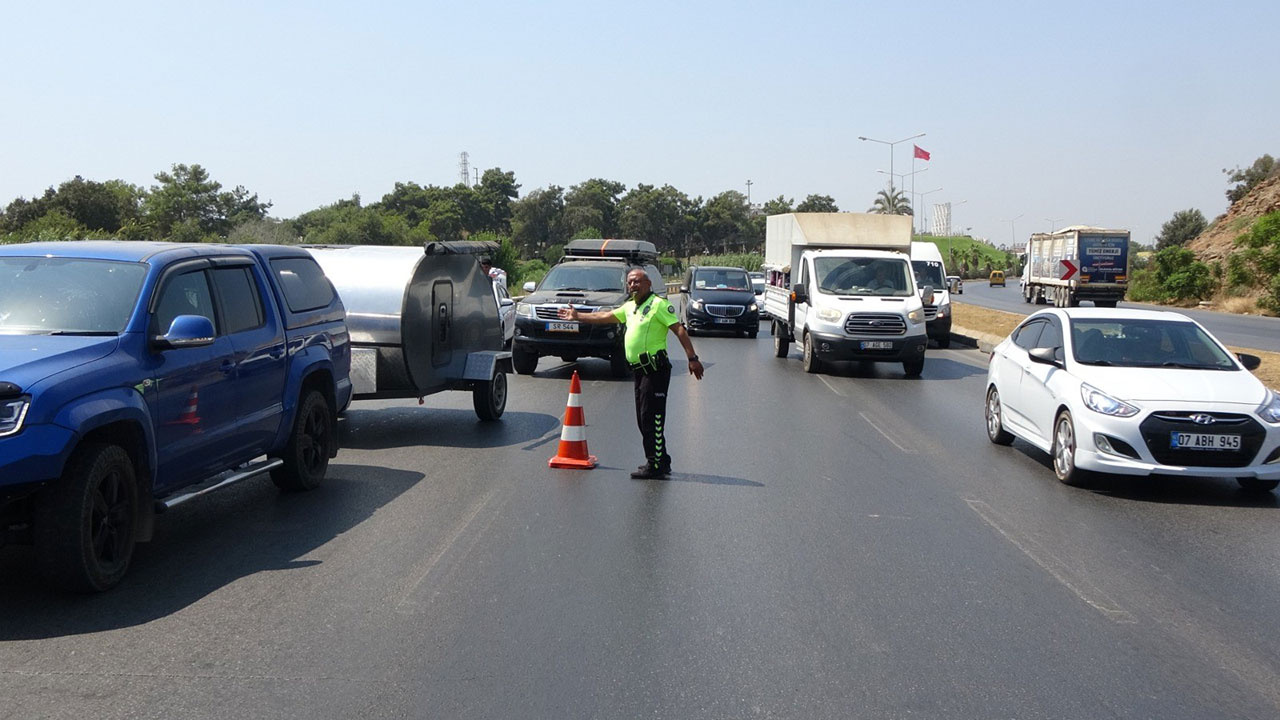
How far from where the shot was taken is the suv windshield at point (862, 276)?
20719 millimetres

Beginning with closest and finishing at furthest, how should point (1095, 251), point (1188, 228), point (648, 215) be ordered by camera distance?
point (1095, 251) < point (1188, 228) < point (648, 215)

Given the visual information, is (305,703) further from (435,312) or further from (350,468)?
(435,312)

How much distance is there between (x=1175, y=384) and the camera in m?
9.64

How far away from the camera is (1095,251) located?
1886 inches

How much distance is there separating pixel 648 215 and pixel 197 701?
109 meters

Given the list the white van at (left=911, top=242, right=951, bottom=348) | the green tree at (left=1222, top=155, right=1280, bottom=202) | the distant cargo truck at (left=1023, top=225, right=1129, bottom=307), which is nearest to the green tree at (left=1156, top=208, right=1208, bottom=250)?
the green tree at (left=1222, top=155, right=1280, bottom=202)

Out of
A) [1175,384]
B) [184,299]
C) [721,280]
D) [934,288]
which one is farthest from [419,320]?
[721,280]

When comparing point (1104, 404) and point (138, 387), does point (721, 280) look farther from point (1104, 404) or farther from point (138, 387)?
point (138, 387)

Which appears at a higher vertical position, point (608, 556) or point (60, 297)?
point (60, 297)

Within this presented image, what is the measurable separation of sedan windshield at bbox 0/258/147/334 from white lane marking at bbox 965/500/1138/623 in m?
5.62

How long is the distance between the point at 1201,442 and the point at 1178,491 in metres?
0.74

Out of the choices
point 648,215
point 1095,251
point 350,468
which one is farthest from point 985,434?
point 648,215

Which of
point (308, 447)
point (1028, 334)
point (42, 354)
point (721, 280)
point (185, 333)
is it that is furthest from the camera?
point (721, 280)

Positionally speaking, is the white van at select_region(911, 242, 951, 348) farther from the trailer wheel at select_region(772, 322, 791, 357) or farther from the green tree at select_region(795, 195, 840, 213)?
the green tree at select_region(795, 195, 840, 213)
